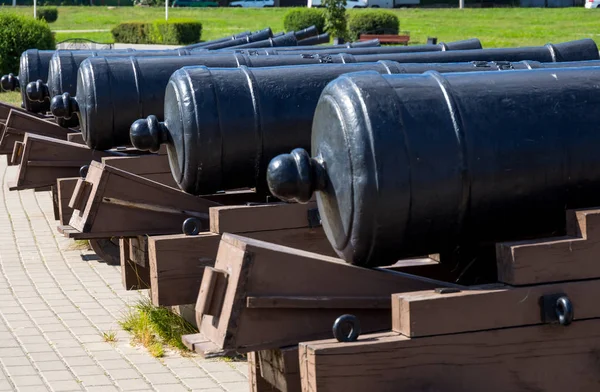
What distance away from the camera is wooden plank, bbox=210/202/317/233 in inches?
203

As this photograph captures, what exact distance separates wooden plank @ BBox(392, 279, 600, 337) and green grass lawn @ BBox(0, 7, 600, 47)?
22.9 metres

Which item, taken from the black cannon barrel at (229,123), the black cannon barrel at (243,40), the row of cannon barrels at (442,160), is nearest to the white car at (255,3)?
the black cannon barrel at (243,40)

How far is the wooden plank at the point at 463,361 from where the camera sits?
11.2 feet

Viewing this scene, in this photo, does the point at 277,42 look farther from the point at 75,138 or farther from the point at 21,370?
the point at 21,370

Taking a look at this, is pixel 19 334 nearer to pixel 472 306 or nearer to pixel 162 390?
pixel 162 390

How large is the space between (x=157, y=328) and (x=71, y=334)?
543 millimetres

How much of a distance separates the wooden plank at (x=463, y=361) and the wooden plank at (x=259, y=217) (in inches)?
66.2

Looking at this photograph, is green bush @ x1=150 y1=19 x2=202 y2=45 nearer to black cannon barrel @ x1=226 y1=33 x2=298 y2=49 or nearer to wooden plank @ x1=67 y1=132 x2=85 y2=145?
black cannon barrel @ x1=226 y1=33 x2=298 y2=49

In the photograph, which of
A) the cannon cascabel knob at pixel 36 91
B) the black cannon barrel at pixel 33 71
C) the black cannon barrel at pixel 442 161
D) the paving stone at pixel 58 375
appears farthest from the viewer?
the black cannon barrel at pixel 33 71

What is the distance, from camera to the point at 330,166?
144 inches

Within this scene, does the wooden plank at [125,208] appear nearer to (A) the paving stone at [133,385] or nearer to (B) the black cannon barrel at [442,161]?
(A) the paving stone at [133,385]

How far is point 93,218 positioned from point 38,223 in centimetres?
440

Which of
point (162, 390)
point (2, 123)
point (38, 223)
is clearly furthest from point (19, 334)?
point (2, 123)

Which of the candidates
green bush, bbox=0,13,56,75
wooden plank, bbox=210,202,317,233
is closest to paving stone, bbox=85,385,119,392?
wooden plank, bbox=210,202,317,233
